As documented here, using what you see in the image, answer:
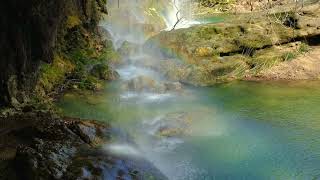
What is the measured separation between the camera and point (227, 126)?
698 inches

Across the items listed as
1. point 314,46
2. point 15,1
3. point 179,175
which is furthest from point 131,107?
point 314,46

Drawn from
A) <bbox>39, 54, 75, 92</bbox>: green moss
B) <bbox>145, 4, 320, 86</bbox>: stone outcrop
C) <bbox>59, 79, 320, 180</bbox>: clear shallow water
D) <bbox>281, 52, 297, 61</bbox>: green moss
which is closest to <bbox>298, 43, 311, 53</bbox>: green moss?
<bbox>145, 4, 320, 86</bbox>: stone outcrop

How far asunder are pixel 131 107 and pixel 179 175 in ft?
22.9

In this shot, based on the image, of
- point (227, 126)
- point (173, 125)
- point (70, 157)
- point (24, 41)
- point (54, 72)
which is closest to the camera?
point (70, 157)

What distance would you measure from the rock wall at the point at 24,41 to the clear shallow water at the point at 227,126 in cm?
242

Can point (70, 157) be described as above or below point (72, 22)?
below

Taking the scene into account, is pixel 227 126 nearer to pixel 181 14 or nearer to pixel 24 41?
pixel 24 41

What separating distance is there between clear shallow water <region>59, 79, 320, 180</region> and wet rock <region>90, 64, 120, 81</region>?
0.67 meters

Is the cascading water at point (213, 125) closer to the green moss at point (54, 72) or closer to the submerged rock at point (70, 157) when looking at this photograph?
the submerged rock at point (70, 157)

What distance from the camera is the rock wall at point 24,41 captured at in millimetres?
13742

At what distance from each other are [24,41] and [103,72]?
7434 mm

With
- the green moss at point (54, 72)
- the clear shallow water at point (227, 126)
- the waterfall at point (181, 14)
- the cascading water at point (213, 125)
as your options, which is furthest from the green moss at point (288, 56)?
the green moss at point (54, 72)

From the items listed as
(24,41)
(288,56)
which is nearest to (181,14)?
(288,56)

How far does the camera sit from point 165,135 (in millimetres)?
16531
